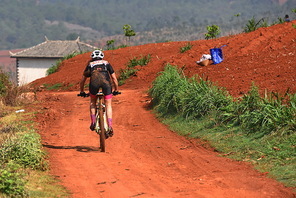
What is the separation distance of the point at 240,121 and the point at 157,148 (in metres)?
1.82

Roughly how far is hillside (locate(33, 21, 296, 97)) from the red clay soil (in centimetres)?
4

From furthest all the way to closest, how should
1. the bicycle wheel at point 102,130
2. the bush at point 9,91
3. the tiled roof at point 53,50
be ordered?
the tiled roof at point 53,50
the bush at point 9,91
the bicycle wheel at point 102,130

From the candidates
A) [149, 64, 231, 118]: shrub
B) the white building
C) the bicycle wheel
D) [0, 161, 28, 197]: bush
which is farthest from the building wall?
[0, 161, 28, 197]: bush

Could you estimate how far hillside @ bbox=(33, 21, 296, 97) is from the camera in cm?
1511

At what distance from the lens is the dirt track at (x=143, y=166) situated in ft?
27.0

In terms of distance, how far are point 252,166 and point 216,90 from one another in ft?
14.9

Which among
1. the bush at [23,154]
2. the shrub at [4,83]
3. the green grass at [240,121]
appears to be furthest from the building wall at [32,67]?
the bush at [23,154]

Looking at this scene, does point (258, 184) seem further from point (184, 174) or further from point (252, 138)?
point (252, 138)

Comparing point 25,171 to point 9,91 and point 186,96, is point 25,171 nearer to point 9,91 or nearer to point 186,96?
point 186,96

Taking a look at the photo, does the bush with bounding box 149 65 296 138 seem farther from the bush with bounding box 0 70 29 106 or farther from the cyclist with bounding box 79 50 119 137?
the bush with bounding box 0 70 29 106

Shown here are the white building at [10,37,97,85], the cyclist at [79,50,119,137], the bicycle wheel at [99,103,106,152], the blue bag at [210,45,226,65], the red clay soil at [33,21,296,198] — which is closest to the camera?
the red clay soil at [33,21,296,198]

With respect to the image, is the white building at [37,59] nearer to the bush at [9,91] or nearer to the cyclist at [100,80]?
the bush at [9,91]

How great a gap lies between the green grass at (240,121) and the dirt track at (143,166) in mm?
312

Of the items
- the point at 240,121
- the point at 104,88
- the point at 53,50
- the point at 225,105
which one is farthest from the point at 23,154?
the point at 53,50
